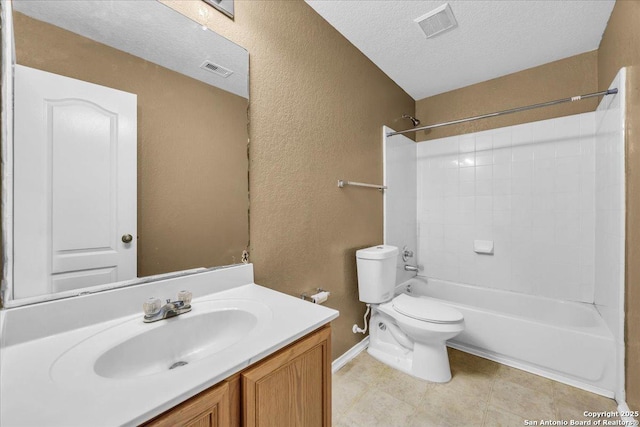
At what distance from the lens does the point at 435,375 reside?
5.69 ft

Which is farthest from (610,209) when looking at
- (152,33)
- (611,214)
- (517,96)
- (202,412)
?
(152,33)

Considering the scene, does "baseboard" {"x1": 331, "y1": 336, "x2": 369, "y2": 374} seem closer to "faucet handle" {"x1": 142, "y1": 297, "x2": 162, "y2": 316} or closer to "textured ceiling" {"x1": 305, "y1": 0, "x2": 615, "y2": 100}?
"faucet handle" {"x1": 142, "y1": 297, "x2": 162, "y2": 316}

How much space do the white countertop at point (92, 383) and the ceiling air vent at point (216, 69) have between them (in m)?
1.09

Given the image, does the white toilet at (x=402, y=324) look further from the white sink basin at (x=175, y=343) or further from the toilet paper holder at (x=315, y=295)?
the white sink basin at (x=175, y=343)

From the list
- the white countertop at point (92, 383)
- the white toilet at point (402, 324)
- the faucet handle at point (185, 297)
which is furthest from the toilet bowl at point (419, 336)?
the faucet handle at point (185, 297)

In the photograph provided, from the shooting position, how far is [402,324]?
1797 mm

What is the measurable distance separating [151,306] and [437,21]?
2.26 meters

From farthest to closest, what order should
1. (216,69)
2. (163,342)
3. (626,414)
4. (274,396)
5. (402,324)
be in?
(402,324) < (626,414) < (216,69) < (163,342) < (274,396)

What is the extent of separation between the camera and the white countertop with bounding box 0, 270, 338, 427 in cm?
46

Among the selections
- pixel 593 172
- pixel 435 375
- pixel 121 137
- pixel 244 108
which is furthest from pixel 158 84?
pixel 593 172

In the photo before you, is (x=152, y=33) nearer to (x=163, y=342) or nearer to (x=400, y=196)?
(x=163, y=342)

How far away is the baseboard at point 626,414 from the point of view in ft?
4.42

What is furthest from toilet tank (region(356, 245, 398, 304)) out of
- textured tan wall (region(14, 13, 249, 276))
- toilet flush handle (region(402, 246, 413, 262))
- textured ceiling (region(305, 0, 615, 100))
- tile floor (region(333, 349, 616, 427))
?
textured ceiling (region(305, 0, 615, 100))

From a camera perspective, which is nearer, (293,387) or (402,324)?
(293,387)
